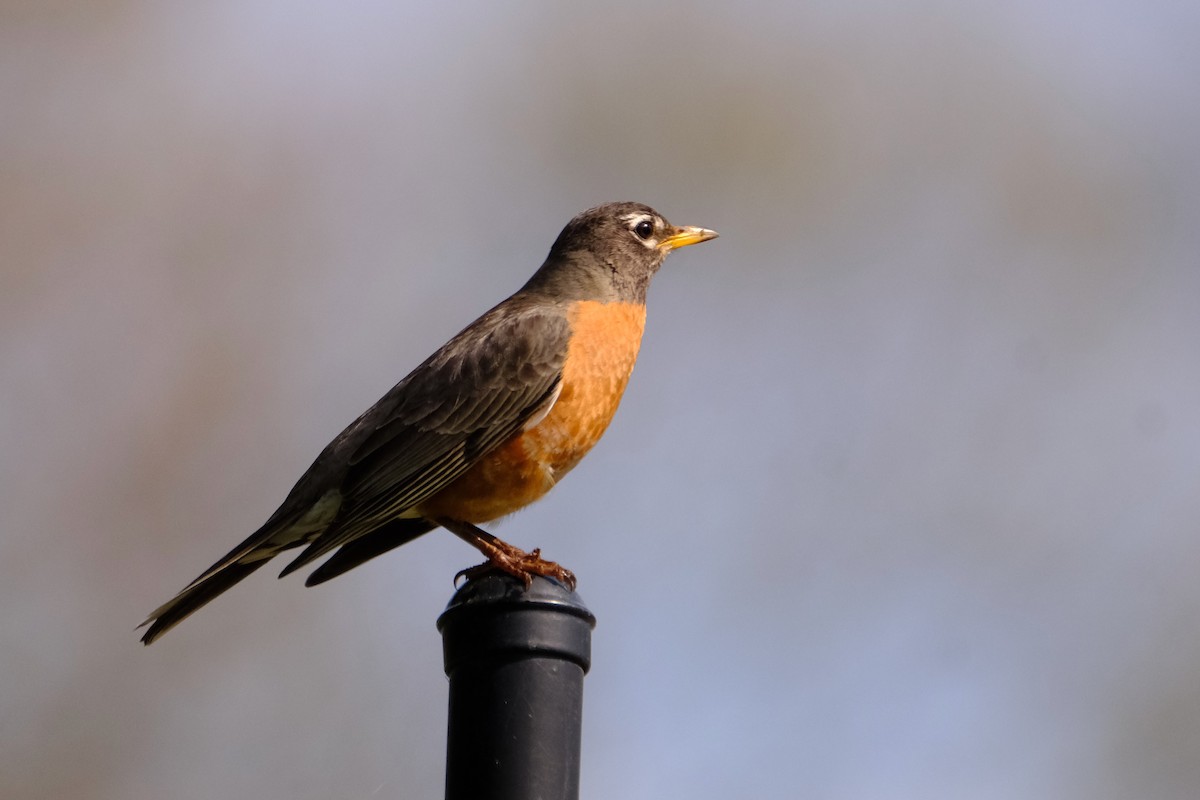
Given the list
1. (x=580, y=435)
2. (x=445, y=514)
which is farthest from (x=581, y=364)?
(x=445, y=514)

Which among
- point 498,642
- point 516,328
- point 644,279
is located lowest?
point 498,642

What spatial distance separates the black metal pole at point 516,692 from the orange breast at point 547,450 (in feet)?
7.01

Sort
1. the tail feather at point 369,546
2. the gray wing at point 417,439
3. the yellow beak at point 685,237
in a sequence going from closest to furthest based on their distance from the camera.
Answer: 1. the gray wing at point 417,439
2. the tail feather at point 369,546
3. the yellow beak at point 685,237

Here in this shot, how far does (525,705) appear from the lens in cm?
322

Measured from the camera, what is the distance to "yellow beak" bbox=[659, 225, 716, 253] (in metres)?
7.04

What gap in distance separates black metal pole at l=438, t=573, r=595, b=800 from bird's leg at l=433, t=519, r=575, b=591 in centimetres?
110

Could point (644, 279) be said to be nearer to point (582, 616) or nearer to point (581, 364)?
point (581, 364)

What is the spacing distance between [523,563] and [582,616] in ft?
5.30

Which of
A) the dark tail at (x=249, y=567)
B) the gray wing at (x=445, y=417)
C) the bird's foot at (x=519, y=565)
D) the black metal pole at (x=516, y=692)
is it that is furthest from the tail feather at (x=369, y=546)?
the black metal pole at (x=516, y=692)

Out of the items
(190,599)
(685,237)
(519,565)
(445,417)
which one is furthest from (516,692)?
(685,237)

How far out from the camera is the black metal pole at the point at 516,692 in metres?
3.16

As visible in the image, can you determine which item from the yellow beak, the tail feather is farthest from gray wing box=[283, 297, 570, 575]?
the yellow beak

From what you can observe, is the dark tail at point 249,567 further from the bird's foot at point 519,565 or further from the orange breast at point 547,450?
the bird's foot at point 519,565

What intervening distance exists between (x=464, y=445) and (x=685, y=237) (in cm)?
214
